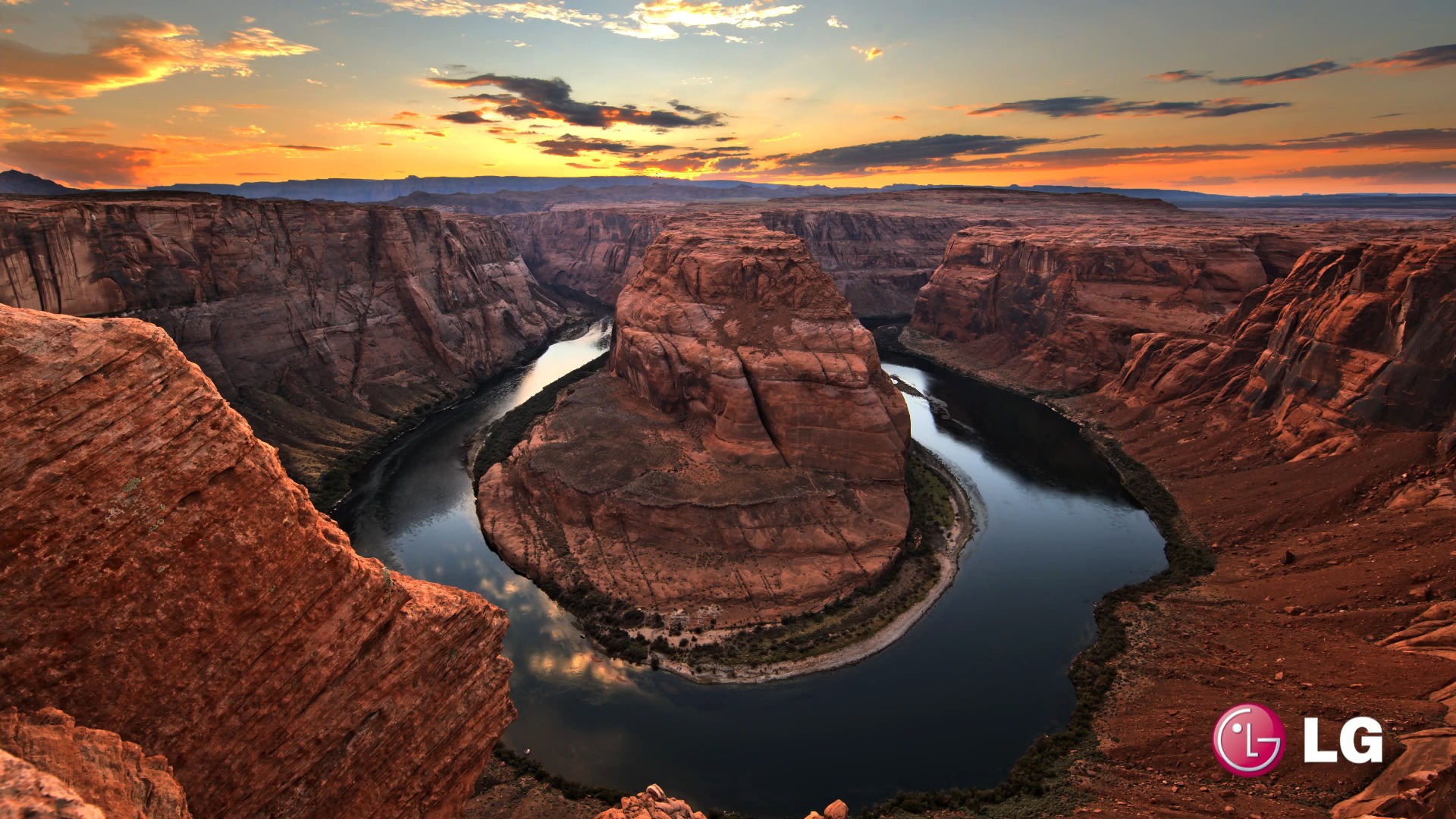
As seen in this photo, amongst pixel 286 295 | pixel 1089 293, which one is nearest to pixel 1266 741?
pixel 1089 293

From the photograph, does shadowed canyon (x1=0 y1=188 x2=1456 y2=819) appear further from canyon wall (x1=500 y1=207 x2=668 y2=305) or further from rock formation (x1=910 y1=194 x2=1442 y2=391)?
canyon wall (x1=500 y1=207 x2=668 y2=305)

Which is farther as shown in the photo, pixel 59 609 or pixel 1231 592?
pixel 1231 592

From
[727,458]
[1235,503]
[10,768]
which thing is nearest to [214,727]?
[10,768]

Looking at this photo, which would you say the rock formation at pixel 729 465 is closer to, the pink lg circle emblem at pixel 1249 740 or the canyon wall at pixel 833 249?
the pink lg circle emblem at pixel 1249 740

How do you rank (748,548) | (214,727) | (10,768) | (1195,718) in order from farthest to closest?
(748,548)
(1195,718)
(214,727)
(10,768)

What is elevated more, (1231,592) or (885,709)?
(1231,592)

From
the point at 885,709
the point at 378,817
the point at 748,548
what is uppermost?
the point at 378,817

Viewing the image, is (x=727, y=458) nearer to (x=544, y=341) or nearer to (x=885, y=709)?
(x=885, y=709)
